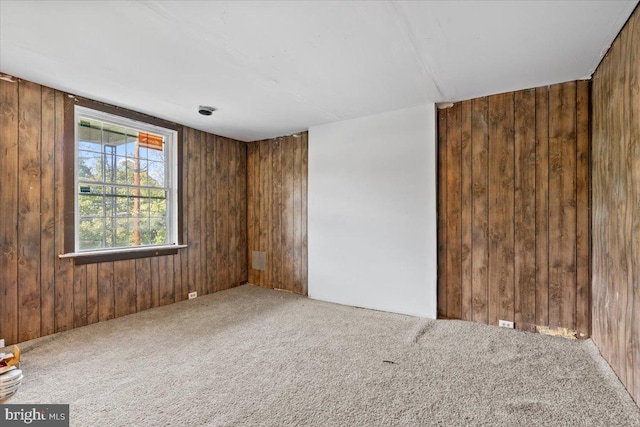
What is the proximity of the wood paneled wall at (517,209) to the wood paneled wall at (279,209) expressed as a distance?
1887 millimetres

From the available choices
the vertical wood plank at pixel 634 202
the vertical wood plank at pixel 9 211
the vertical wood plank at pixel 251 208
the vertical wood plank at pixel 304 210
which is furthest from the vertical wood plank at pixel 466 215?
the vertical wood plank at pixel 9 211

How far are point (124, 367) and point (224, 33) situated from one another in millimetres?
2461

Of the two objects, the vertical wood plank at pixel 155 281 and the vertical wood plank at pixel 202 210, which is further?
the vertical wood plank at pixel 202 210

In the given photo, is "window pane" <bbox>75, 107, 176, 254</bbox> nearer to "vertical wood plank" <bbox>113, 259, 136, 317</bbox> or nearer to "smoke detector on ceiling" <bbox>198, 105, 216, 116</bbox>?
"vertical wood plank" <bbox>113, 259, 136, 317</bbox>

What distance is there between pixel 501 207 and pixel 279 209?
9.44ft

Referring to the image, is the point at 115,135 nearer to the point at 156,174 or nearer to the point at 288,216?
the point at 156,174

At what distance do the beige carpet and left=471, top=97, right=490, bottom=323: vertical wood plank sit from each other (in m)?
0.29

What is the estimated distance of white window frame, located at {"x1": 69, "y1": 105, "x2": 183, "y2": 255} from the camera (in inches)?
116

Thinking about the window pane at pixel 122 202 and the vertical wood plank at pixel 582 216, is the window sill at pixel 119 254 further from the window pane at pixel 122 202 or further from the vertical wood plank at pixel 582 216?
the vertical wood plank at pixel 582 216

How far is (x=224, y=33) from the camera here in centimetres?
190

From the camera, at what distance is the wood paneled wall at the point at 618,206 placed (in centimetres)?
174

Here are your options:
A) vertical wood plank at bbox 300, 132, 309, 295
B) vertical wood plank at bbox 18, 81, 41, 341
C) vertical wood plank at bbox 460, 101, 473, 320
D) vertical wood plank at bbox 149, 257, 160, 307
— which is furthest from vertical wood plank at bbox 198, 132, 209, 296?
vertical wood plank at bbox 460, 101, 473, 320

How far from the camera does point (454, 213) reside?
3.15 meters

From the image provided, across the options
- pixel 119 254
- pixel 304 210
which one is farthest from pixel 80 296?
pixel 304 210
